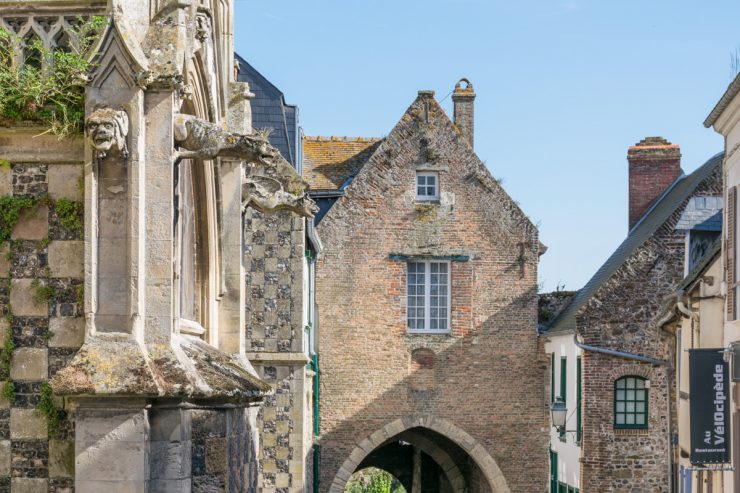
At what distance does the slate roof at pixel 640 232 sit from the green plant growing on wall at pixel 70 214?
61.1 feet

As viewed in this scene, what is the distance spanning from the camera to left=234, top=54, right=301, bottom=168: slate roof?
2723 centimetres

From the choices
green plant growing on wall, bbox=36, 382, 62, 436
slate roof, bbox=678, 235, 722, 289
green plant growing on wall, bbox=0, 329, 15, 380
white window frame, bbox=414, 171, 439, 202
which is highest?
white window frame, bbox=414, 171, 439, 202

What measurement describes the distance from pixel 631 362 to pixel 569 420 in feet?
5.98

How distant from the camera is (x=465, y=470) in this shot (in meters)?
31.0

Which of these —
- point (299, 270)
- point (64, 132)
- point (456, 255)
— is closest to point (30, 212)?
point (64, 132)

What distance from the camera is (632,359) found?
25.8 metres

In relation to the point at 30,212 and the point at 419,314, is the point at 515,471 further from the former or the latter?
the point at 30,212

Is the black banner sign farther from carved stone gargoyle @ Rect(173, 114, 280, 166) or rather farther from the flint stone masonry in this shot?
the flint stone masonry

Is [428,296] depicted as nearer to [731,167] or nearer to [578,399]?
[578,399]

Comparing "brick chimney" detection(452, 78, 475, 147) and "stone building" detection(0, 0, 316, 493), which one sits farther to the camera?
"brick chimney" detection(452, 78, 475, 147)

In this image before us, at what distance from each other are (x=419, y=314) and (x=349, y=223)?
7.83 ft

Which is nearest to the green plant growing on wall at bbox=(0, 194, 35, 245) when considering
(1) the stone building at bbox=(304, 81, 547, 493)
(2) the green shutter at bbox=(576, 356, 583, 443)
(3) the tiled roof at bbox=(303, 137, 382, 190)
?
(2) the green shutter at bbox=(576, 356, 583, 443)

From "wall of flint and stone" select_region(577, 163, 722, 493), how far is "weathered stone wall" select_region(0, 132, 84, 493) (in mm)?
18408

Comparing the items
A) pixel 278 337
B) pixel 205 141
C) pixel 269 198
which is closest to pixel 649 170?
pixel 278 337
